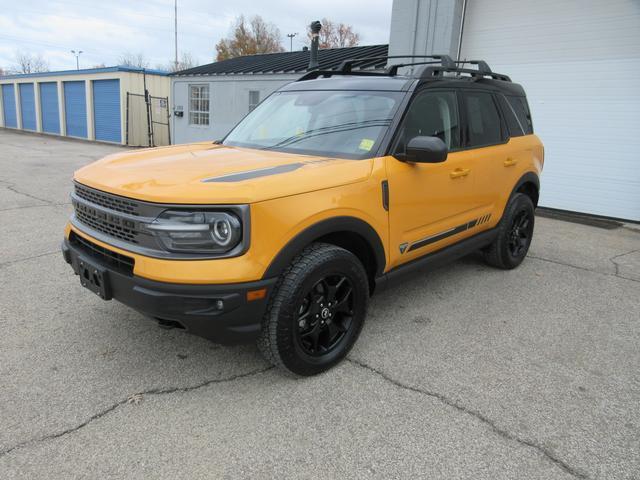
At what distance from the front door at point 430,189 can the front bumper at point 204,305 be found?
1201mm

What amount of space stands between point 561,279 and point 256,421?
3.79 meters

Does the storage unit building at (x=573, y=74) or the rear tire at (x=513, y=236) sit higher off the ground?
the storage unit building at (x=573, y=74)

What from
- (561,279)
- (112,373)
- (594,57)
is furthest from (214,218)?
(594,57)

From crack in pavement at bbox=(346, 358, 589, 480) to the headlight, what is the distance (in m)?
1.30

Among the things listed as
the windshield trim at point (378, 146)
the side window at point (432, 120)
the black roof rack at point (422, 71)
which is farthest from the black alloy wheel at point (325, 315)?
the black roof rack at point (422, 71)

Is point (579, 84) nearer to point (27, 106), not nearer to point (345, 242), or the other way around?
point (345, 242)

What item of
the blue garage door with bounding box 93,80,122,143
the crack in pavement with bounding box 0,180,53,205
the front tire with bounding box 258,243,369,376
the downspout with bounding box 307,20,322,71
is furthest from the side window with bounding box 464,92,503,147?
the blue garage door with bounding box 93,80,122,143

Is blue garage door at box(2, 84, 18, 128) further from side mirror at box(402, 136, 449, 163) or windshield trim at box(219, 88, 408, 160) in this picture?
side mirror at box(402, 136, 449, 163)

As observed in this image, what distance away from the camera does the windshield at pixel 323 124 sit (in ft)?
11.0

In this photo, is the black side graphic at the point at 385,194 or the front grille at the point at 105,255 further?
the black side graphic at the point at 385,194

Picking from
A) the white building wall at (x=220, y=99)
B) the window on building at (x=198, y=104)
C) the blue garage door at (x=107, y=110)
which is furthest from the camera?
the blue garage door at (x=107, y=110)

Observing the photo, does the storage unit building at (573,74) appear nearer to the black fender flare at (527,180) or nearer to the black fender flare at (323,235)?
the black fender flare at (527,180)

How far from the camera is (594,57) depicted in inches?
312

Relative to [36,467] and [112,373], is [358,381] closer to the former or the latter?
[112,373]
